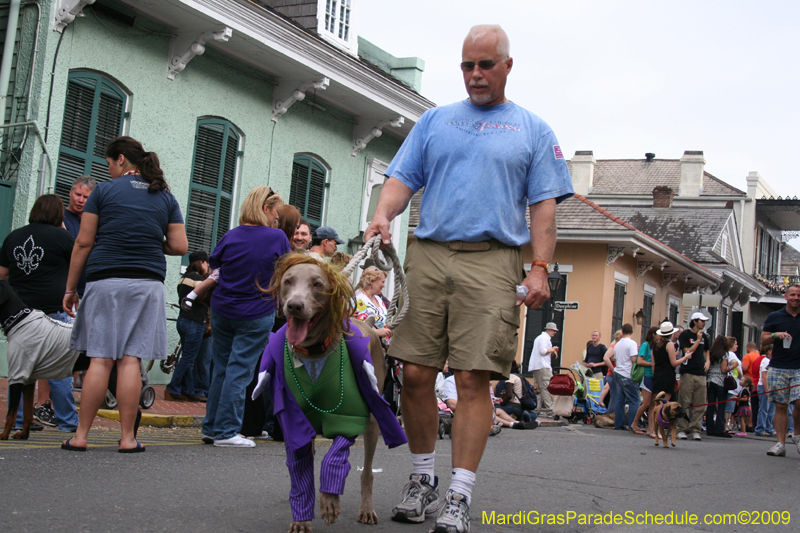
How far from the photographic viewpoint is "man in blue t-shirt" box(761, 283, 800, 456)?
10422mm

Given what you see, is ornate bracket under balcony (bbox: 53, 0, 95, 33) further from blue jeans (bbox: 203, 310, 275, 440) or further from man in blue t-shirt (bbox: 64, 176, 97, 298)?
blue jeans (bbox: 203, 310, 275, 440)

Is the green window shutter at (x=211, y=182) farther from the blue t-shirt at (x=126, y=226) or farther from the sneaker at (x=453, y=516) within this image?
the sneaker at (x=453, y=516)

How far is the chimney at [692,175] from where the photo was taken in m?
41.0

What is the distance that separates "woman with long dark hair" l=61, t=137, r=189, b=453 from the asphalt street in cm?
40

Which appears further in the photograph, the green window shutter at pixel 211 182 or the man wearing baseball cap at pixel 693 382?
the man wearing baseball cap at pixel 693 382

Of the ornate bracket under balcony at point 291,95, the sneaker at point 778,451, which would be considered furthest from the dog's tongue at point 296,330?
the ornate bracket under balcony at point 291,95

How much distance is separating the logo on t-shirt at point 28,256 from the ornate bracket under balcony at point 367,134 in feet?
34.6

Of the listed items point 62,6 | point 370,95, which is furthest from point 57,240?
point 370,95

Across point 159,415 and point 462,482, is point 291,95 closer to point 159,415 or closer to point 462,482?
point 159,415

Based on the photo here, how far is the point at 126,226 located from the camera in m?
5.88

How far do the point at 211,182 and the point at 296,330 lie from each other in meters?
10.6

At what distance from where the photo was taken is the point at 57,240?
672 centimetres

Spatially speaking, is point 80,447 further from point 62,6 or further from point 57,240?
point 62,6

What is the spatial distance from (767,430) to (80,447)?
1626 centimetres
